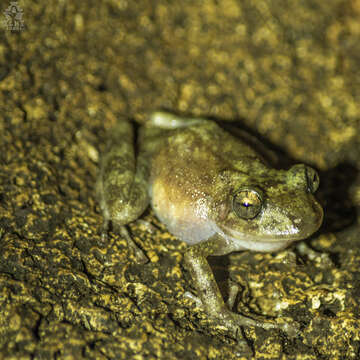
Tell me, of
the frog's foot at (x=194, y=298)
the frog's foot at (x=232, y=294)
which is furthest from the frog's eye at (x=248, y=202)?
the frog's foot at (x=194, y=298)

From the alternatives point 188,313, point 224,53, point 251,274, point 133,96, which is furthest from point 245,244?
point 224,53

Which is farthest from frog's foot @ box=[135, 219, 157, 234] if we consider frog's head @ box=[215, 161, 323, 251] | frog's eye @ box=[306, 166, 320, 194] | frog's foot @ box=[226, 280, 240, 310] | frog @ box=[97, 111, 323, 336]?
frog's eye @ box=[306, 166, 320, 194]

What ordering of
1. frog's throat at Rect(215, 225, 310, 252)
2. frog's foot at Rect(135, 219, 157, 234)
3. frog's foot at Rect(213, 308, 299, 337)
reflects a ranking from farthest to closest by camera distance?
frog's foot at Rect(135, 219, 157, 234) < frog's throat at Rect(215, 225, 310, 252) < frog's foot at Rect(213, 308, 299, 337)

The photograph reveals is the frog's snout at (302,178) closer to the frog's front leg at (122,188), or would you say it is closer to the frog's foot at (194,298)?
the frog's foot at (194,298)

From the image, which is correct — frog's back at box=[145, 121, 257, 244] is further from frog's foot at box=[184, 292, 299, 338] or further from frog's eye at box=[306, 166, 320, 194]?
frog's foot at box=[184, 292, 299, 338]

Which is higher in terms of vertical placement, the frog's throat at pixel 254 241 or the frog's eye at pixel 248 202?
the frog's eye at pixel 248 202
